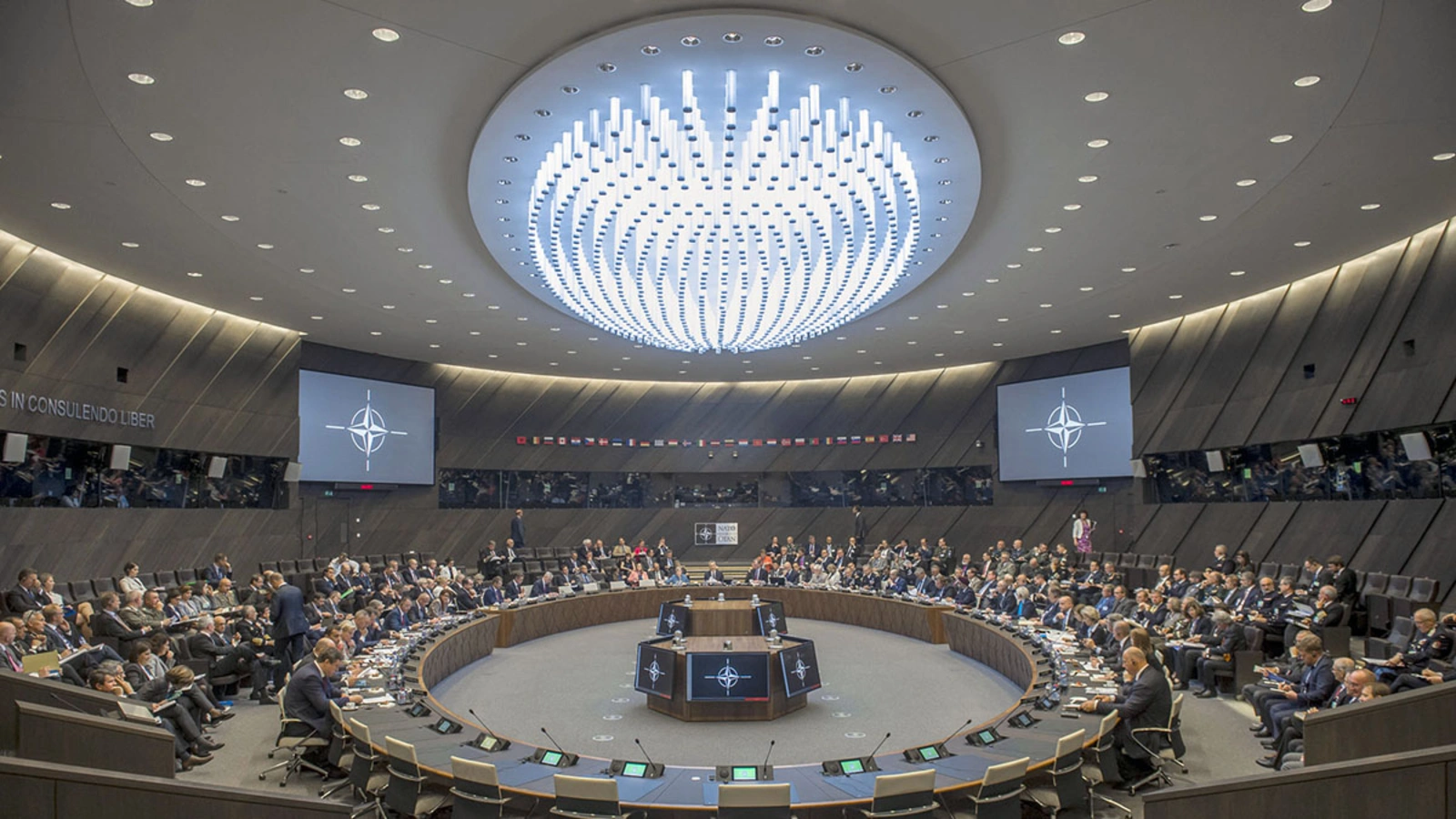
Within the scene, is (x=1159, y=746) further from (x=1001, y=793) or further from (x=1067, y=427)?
(x=1067, y=427)

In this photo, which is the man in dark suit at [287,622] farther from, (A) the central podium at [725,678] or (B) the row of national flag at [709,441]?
(B) the row of national flag at [709,441]

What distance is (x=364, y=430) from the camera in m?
20.1

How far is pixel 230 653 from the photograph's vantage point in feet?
33.6

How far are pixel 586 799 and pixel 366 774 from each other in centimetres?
207

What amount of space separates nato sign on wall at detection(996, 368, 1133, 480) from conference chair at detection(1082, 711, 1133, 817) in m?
13.3

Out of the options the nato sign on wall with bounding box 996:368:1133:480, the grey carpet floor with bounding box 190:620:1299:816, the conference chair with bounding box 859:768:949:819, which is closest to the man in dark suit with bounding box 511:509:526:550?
the grey carpet floor with bounding box 190:620:1299:816

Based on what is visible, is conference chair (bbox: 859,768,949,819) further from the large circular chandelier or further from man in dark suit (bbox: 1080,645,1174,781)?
the large circular chandelier

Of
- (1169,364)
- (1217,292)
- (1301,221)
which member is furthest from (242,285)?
(1169,364)

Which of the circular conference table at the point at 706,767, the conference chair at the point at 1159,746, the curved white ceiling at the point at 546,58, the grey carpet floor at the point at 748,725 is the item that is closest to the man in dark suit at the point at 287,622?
the grey carpet floor at the point at 748,725

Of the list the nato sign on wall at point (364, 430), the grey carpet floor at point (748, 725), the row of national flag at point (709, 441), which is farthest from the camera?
the row of national flag at point (709, 441)

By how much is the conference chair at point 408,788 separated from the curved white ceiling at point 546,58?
4953 mm

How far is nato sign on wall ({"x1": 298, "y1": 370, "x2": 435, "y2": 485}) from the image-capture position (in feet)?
61.3

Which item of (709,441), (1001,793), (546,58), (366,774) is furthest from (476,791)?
(709,441)

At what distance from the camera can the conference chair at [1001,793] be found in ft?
17.8
